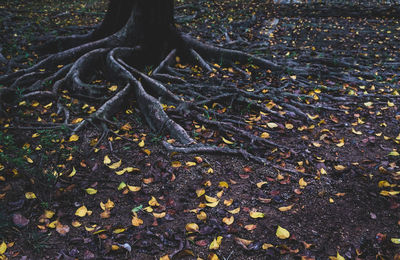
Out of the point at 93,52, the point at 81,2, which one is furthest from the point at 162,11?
the point at 81,2

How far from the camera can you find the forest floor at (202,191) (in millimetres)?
2154

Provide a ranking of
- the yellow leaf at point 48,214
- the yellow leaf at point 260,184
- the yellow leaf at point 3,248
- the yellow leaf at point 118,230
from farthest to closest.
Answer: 1. the yellow leaf at point 260,184
2. the yellow leaf at point 48,214
3. the yellow leaf at point 118,230
4. the yellow leaf at point 3,248

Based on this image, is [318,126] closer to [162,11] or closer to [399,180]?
[399,180]

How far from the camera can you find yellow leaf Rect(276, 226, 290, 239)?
2.21 metres

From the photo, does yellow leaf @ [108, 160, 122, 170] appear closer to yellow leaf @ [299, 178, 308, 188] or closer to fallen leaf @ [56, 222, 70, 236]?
fallen leaf @ [56, 222, 70, 236]

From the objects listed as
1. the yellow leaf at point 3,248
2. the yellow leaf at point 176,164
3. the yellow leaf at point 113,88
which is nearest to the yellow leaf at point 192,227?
the yellow leaf at point 176,164

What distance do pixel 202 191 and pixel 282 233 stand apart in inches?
32.7

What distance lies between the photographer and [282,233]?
2.23 meters

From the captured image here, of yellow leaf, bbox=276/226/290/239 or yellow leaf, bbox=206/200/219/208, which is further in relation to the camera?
yellow leaf, bbox=206/200/219/208

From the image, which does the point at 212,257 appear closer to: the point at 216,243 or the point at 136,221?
the point at 216,243

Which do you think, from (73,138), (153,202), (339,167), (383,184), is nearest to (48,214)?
(153,202)

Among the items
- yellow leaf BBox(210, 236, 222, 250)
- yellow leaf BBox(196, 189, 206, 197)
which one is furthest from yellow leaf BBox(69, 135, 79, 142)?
yellow leaf BBox(210, 236, 222, 250)

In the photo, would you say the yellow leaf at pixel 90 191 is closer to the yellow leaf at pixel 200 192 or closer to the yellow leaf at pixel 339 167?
the yellow leaf at pixel 200 192

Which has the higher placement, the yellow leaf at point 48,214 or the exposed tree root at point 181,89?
the exposed tree root at point 181,89
